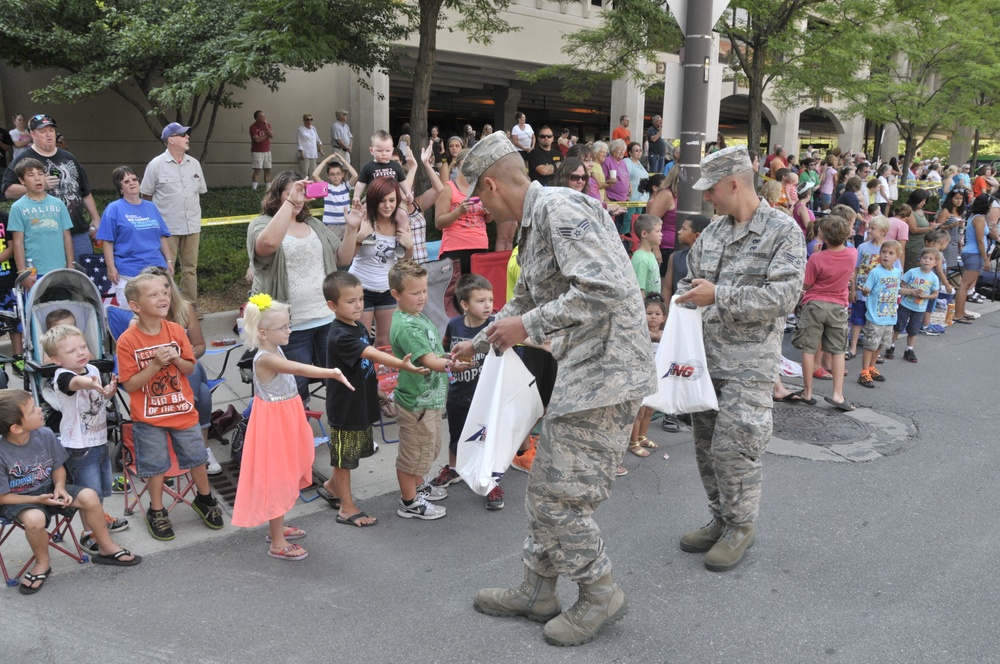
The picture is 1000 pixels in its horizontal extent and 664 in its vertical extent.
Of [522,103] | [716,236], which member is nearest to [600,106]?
[522,103]

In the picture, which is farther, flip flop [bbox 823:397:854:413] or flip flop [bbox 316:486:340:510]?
flip flop [bbox 823:397:854:413]

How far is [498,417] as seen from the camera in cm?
353

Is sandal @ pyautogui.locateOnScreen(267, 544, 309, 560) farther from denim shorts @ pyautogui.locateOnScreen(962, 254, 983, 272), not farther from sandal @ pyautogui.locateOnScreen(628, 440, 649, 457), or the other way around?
denim shorts @ pyautogui.locateOnScreen(962, 254, 983, 272)

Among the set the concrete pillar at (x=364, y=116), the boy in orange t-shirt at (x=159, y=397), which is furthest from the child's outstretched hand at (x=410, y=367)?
the concrete pillar at (x=364, y=116)

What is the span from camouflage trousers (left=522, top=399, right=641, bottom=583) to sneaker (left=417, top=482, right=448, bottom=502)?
166cm

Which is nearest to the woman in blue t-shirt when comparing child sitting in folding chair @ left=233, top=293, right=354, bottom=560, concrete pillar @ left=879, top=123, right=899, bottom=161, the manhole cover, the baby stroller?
the baby stroller

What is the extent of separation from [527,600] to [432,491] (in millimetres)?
1539

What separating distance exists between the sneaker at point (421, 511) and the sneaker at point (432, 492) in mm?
157

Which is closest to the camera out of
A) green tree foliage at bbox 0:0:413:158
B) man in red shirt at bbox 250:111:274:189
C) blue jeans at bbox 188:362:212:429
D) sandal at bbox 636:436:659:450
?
blue jeans at bbox 188:362:212:429

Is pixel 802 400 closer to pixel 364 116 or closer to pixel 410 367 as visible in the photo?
pixel 410 367

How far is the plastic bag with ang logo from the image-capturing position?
4070mm

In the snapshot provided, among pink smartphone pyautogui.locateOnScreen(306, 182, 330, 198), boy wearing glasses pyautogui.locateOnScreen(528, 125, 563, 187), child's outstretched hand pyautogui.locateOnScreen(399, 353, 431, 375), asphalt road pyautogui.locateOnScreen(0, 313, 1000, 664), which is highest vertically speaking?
boy wearing glasses pyautogui.locateOnScreen(528, 125, 563, 187)

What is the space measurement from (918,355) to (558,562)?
7441mm

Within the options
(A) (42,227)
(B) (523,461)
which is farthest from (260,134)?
(B) (523,461)
